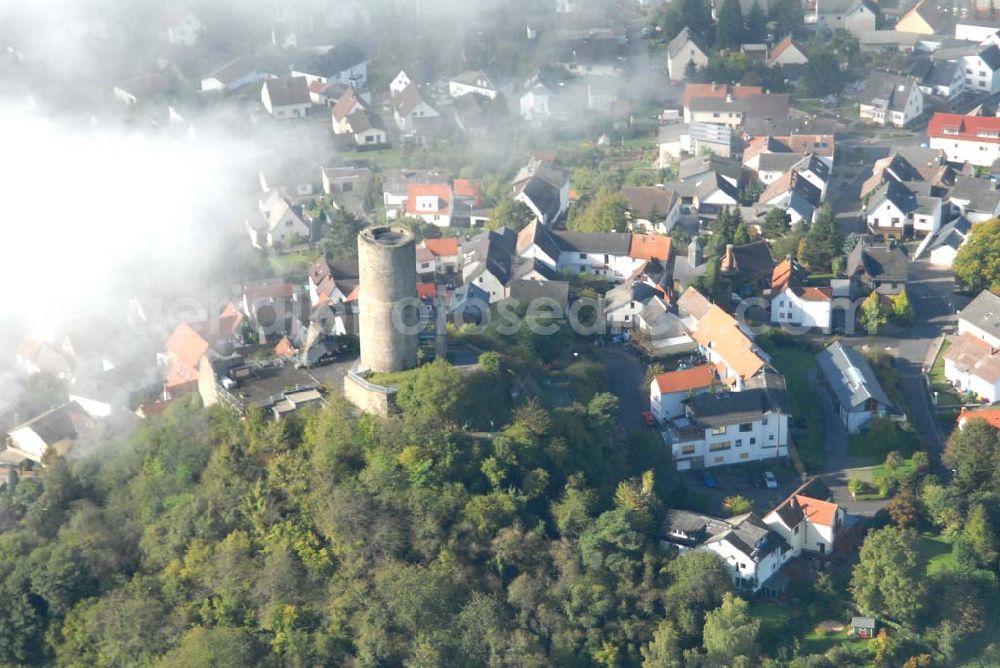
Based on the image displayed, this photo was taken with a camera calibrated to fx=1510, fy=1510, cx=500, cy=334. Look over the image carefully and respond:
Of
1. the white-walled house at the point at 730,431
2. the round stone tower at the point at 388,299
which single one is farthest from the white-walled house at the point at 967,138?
the round stone tower at the point at 388,299

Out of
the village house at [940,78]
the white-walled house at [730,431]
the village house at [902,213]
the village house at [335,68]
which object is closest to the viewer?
the white-walled house at [730,431]

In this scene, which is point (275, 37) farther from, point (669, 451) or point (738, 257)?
point (669, 451)

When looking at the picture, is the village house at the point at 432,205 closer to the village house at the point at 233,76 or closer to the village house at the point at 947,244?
the village house at the point at 947,244

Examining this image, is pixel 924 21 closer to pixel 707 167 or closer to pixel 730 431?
pixel 707 167

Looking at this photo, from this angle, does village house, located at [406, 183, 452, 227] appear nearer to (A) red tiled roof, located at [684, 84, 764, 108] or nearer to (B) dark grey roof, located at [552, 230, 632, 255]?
(B) dark grey roof, located at [552, 230, 632, 255]

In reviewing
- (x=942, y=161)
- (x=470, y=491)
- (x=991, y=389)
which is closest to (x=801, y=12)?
(x=942, y=161)

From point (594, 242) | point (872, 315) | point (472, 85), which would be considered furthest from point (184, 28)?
point (872, 315)

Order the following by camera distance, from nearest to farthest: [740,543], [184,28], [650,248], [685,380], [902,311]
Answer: [740,543] → [685,380] → [902,311] → [650,248] → [184,28]
